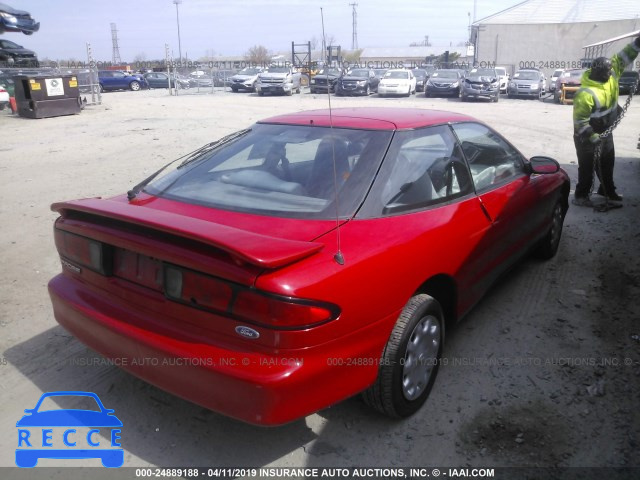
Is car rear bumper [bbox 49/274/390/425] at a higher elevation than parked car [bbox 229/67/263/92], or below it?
below

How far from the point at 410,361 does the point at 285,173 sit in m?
1.27

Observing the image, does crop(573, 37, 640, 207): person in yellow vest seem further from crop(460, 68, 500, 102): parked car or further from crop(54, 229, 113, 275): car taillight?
crop(460, 68, 500, 102): parked car

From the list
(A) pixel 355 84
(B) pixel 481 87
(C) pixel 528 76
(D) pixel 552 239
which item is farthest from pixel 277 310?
(C) pixel 528 76

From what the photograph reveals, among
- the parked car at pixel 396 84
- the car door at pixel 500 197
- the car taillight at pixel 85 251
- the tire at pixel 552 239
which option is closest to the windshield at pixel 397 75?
the parked car at pixel 396 84

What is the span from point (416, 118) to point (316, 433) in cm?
203

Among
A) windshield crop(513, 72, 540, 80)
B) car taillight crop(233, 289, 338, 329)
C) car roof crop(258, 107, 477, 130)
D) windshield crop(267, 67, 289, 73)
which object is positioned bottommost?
car taillight crop(233, 289, 338, 329)

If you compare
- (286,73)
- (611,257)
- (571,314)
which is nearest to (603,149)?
(611,257)

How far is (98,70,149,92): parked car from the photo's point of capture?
39094 mm

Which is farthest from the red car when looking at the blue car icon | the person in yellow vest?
the person in yellow vest

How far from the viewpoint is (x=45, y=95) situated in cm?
1758

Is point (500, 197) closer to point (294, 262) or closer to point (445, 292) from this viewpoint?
point (445, 292)

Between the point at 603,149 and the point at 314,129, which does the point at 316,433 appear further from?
the point at 603,149

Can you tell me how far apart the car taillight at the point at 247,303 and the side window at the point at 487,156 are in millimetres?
1799

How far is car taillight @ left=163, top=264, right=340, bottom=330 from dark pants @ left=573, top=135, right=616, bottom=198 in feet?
18.4
